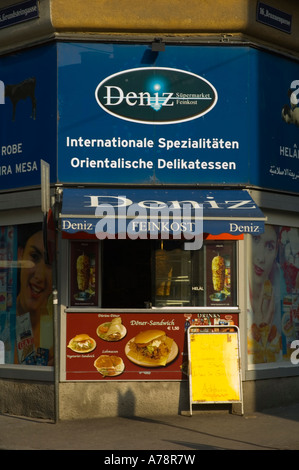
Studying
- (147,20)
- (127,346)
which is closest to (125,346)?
(127,346)

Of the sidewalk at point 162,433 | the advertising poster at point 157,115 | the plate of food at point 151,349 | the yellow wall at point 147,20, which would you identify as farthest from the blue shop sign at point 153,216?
the sidewalk at point 162,433

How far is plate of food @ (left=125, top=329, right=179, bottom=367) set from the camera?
1270 centimetres

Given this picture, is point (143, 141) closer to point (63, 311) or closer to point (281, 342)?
point (63, 311)

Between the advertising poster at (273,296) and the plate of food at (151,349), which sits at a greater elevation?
the advertising poster at (273,296)

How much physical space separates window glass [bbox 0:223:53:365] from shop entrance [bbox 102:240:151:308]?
957 millimetres

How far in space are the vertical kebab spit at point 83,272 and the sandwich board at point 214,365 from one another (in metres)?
1.81

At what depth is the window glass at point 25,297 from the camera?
42.7 feet

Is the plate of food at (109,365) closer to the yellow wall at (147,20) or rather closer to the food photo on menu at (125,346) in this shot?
the food photo on menu at (125,346)

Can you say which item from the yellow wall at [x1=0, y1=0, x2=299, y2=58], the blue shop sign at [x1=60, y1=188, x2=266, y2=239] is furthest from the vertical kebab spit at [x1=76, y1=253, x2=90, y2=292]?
the yellow wall at [x1=0, y1=0, x2=299, y2=58]

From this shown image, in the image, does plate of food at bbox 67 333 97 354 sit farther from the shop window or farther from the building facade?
the shop window

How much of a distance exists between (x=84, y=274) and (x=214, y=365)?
99.0 inches

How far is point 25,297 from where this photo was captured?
1337cm
